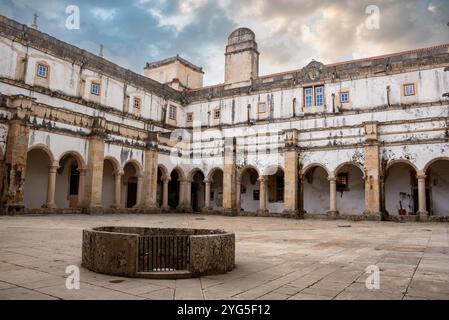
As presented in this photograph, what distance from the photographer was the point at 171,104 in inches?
1188

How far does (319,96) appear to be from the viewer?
83.6 ft

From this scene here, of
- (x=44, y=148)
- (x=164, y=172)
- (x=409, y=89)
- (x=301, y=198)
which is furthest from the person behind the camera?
(x=164, y=172)

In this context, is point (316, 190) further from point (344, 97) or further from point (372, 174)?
point (344, 97)

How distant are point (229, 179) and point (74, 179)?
10176 millimetres

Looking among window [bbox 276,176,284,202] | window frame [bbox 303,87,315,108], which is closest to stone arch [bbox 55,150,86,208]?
window [bbox 276,176,284,202]

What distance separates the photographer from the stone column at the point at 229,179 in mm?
25216

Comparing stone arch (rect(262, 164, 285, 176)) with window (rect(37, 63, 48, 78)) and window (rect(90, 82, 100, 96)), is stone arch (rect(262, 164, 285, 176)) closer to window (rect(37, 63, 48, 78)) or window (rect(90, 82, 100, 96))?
window (rect(90, 82, 100, 96))

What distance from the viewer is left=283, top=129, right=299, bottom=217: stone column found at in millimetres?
22766

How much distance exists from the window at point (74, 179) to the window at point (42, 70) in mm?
5531

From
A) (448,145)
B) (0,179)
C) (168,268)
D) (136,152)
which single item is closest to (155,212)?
(136,152)

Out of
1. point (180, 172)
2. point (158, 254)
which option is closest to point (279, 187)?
point (180, 172)

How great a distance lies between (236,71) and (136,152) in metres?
12.0
